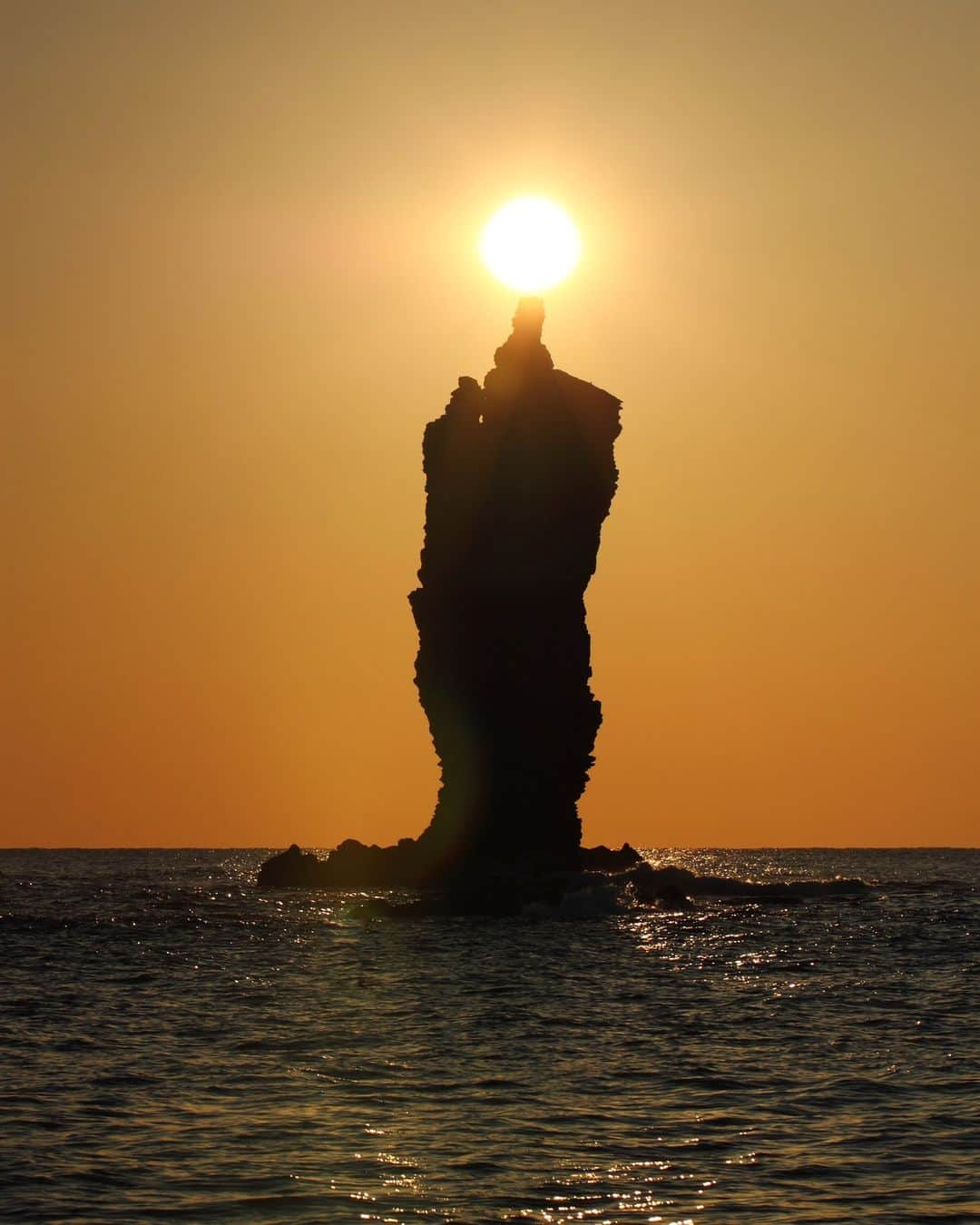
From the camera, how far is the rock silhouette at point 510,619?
85.6m

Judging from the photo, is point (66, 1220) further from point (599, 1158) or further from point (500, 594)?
point (500, 594)

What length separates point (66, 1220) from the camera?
20125mm

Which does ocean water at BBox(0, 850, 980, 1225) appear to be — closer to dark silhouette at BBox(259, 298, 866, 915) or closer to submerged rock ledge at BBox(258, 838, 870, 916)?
submerged rock ledge at BBox(258, 838, 870, 916)

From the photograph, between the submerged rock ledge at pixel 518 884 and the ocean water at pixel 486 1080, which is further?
the submerged rock ledge at pixel 518 884

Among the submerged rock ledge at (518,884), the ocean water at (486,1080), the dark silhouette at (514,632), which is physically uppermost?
the dark silhouette at (514,632)

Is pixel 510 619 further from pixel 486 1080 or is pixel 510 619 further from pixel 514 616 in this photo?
pixel 486 1080

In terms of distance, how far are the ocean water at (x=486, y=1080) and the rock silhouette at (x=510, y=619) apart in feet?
85.5

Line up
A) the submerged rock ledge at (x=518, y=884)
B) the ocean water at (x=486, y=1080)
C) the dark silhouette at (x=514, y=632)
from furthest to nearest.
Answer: the dark silhouette at (x=514, y=632)
the submerged rock ledge at (x=518, y=884)
the ocean water at (x=486, y=1080)

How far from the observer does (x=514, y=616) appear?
8625cm

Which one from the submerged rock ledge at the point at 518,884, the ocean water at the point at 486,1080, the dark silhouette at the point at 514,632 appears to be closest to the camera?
the ocean water at the point at 486,1080

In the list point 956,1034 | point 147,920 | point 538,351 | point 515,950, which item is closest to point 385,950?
point 515,950

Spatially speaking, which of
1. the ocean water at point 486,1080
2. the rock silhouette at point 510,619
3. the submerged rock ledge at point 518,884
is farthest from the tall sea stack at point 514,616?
the ocean water at point 486,1080

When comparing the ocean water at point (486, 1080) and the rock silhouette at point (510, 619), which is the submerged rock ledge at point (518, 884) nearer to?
the rock silhouette at point (510, 619)

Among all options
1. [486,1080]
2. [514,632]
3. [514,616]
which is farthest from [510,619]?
[486,1080]
